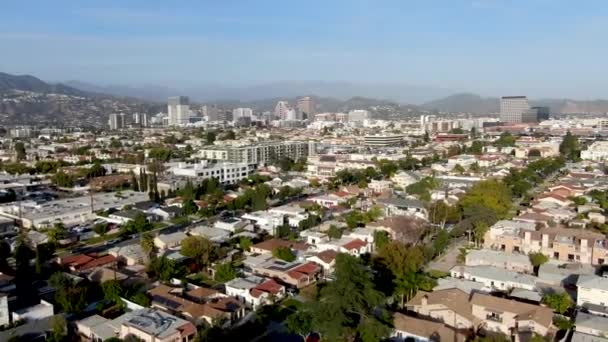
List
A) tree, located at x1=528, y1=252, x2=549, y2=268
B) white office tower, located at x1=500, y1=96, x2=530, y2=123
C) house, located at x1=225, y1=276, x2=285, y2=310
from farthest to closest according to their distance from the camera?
white office tower, located at x1=500, y1=96, x2=530, y2=123 < tree, located at x1=528, y1=252, x2=549, y2=268 < house, located at x1=225, y1=276, x2=285, y2=310

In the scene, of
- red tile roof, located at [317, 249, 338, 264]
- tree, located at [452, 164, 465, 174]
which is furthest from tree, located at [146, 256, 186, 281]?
tree, located at [452, 164, 465, 174]

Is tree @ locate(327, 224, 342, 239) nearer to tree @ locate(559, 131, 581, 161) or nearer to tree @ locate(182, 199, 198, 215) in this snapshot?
tree @ locate(182, 199, 198, 215)

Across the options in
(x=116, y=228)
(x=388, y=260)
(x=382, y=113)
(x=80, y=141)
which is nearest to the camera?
(x=388, y=260)

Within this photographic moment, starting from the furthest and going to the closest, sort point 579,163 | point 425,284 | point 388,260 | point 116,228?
point 579,163
point 116,228
point 388,260
point 425,284

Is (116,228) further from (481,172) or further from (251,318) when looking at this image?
(481,172)

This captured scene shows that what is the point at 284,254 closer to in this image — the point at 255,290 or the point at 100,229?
the point at 255,290

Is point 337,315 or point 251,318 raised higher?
point 337,315

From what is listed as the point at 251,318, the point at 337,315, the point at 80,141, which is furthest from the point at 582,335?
the point at 80,141
